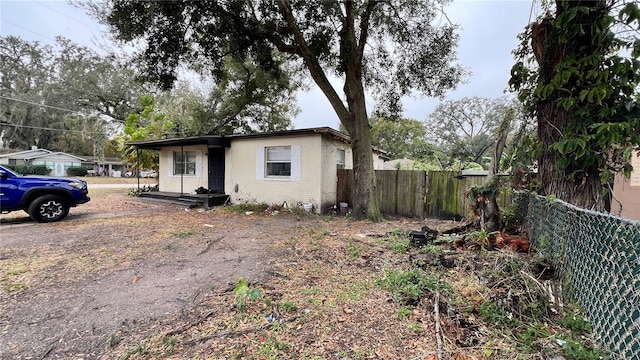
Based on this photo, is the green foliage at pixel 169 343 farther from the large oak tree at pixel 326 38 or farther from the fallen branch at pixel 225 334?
the large oak tree at pixel 326 38

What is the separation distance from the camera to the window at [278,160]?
9.78 m

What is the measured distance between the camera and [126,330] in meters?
2.44

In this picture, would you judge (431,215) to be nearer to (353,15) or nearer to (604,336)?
(353,15)

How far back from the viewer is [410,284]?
312cm

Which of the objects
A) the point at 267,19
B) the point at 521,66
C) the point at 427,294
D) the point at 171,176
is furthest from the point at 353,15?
the point at 171,176

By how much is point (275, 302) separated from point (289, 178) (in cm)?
701

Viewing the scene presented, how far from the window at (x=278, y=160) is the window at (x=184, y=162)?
393cm

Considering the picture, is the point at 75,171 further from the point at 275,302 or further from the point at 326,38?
the point at 275,302

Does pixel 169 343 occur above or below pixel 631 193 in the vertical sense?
below

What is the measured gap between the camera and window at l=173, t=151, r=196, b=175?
11961 mm

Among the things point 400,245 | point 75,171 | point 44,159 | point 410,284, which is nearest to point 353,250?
point 400,245

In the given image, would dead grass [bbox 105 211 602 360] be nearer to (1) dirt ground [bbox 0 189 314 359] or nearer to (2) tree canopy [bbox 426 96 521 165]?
(1) dirt ground [bbox 0 189 314 359]

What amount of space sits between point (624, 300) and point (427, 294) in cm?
150

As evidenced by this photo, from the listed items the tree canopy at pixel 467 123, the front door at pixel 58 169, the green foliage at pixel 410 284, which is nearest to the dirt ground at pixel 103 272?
the green foliage at pixel 410 284
